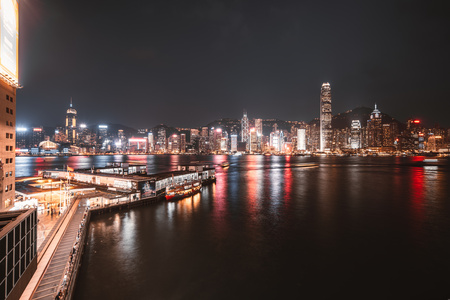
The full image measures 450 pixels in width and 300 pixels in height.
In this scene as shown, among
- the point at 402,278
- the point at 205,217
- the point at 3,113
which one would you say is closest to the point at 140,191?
the point at 205,217

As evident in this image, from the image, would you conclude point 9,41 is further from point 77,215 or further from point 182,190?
point 182,190

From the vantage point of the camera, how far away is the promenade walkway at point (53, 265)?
12055 mm

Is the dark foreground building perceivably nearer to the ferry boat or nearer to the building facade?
the building facade

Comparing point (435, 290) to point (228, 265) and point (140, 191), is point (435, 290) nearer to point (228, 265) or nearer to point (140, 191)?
point (228, 265)

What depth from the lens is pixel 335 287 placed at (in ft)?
53.3

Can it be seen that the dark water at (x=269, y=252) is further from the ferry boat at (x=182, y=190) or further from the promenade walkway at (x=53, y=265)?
the ferry boat at (x=182, y=190)

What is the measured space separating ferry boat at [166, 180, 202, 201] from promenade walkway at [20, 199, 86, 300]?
18.1 meters

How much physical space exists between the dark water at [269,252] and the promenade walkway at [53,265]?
216cm

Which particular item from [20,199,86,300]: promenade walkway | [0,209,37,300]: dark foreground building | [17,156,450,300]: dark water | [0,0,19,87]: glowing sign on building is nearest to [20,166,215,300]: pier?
[20,199,86,300]: promenade walkway

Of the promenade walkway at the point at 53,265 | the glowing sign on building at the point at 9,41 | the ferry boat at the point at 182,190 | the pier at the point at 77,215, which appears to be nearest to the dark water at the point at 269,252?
the pier at the point at 77,215

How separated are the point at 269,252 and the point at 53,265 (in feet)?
52.9

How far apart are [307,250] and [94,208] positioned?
25809mm

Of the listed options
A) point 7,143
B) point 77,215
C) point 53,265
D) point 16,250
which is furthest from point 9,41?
point 16,250

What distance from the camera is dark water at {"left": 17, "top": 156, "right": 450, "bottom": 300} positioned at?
52.2ft
